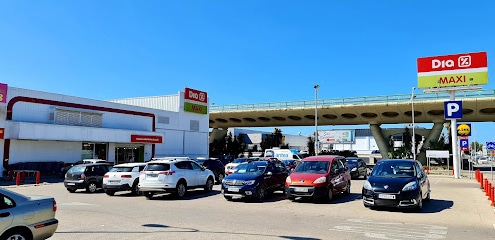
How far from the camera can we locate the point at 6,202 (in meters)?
6.10

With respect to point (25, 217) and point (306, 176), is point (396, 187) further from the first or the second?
point (25, 217)

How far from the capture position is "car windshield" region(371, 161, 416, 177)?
12688 millimetres

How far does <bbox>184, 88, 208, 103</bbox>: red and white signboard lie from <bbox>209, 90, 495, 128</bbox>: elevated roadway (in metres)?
12.3

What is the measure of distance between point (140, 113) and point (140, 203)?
80.8 feet

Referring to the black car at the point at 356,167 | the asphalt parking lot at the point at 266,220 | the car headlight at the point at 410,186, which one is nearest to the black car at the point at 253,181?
the asphalt parking lot at the point at 266,220

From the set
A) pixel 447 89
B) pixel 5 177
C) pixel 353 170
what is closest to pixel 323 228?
pixel 353 170

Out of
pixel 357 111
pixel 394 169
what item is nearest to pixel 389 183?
pixel 394 169

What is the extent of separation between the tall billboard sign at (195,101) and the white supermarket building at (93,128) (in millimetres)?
116

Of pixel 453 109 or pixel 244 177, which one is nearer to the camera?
pixel 244 177

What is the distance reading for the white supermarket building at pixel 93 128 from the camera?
2667 centimetres

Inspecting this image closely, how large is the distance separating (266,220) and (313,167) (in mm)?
5215

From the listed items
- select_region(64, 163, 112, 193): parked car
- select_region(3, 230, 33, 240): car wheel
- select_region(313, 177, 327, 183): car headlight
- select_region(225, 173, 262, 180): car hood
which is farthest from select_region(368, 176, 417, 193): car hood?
select_region(64, 163, 112, 193): parked car

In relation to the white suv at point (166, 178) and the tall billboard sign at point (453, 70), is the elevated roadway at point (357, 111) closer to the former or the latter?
the tall billboard sign at point (453, 70)

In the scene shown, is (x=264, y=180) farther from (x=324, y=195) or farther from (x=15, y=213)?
(x=15, y=213)
